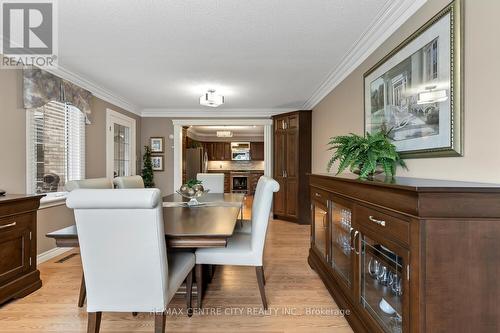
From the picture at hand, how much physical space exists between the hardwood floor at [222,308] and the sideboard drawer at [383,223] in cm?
88

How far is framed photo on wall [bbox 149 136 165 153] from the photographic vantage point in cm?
583

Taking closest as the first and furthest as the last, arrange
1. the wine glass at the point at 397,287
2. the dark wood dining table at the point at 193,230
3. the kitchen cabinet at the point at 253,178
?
the wine glass at the point at 397,287
the dark wood dining table at the point at 193,230
the kitchen cabinet at the point at 253,178

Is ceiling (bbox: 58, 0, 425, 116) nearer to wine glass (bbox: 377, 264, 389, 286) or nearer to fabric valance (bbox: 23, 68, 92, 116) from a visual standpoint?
fabric valance (bbox: 23, 68, 92, 116)

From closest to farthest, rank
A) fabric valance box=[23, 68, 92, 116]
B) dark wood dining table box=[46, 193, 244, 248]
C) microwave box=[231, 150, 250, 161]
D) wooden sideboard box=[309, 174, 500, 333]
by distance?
1. wooden sideboard box=[309, 174, 500, 333]
2. dark wood dining table box=[46, 193, 244, 248]
3. fabric valance box=[23, 68, 92, 116]
4. microwave box=[231, 150, 250, 161]

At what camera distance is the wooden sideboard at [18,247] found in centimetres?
214

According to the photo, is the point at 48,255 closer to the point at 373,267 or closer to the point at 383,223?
the point at 373,267

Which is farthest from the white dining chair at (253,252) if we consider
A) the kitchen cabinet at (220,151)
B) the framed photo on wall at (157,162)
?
the kitchen cabinet at (220,151)

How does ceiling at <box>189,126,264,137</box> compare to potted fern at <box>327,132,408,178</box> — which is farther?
ceiling at <box>189,126,264,137</box>

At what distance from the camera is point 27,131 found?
292 cm

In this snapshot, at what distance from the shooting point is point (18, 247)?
90.0 inches

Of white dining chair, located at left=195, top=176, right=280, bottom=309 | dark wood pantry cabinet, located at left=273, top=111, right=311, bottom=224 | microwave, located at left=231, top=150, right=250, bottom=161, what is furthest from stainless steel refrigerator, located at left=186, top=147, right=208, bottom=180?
white dining chair, located at left=195, top=176, right=280, bottom=309

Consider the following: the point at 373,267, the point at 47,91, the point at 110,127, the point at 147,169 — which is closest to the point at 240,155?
the point at 147,169

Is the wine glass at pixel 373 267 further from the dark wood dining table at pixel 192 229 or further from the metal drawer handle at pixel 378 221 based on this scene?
the dark wood dining table at pixel 192 229

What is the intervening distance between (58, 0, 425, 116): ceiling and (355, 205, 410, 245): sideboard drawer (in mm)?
1536
